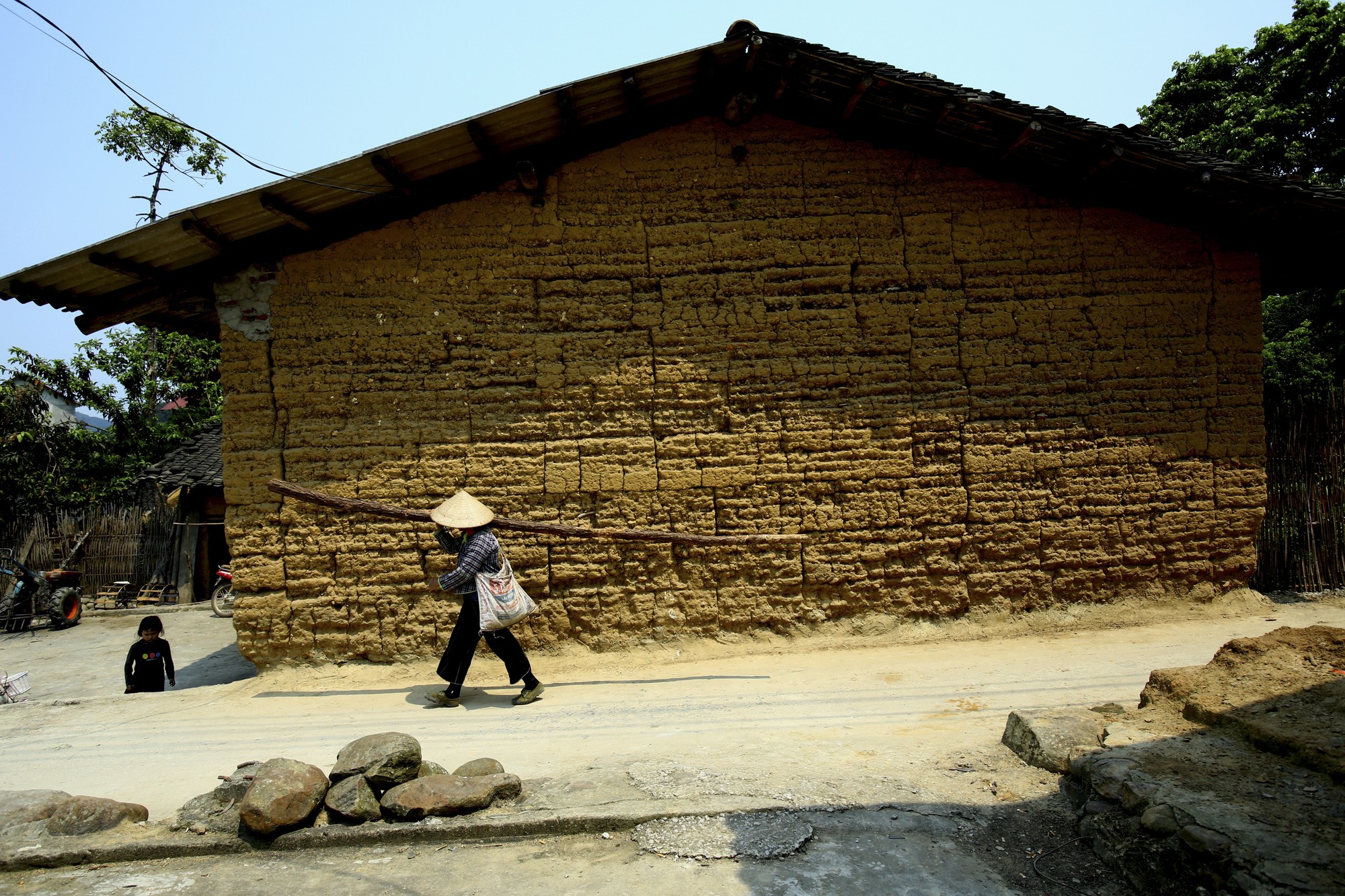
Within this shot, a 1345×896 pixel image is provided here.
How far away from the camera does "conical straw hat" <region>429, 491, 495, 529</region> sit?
5652mm

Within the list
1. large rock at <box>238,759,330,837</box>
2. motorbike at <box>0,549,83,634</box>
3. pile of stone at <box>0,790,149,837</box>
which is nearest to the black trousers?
large rock at <box>238,759,330,837</box>

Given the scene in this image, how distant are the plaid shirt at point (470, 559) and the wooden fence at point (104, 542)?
13.7 m

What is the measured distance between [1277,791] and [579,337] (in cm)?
497

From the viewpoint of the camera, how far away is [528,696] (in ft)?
18.3

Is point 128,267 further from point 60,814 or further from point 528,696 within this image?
point 528,696

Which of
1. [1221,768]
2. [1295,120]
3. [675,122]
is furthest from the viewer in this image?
[1295,120]

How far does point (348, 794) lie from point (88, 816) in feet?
3.97

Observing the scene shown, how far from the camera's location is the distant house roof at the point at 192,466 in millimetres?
15008

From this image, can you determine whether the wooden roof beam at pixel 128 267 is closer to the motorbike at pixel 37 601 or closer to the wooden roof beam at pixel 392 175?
the wooden roof beam at pixel 392 175

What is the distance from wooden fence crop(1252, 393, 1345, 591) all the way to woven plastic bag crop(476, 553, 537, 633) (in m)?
7.21

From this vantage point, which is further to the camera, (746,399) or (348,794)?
(746,399)

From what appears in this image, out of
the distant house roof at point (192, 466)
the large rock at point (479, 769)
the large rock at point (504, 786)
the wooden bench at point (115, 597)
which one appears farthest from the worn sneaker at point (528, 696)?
the wooden bench at point (115, 597)

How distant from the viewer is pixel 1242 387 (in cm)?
672

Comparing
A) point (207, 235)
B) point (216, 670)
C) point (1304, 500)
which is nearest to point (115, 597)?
point (216, 670)
